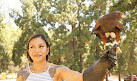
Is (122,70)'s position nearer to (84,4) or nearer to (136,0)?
(84,4)

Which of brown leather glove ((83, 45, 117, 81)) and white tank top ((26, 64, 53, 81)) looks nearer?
brown leather glove ((83, 45, 117, 81))

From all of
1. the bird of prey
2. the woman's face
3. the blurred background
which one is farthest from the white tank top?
the blurred background

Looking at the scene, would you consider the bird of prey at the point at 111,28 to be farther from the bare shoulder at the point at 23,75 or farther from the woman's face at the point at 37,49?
the bare shoulder at the point at 23,75

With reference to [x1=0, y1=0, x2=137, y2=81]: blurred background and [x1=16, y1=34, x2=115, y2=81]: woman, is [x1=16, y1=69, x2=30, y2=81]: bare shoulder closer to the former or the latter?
[x1=16, y1=34, x2=115, y2=81]: woman

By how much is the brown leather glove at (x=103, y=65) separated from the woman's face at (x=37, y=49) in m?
0.55

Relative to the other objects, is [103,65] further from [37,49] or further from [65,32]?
[65,32]

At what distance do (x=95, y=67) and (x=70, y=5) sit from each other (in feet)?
55.2

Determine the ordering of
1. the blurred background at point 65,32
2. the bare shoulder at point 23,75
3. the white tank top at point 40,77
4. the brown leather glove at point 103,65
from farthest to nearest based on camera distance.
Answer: the blurred background at point 65,32 < the bare shoulder at point 23,75 < the white tank top at point 40,77 < the brown leather glove at point 103,65

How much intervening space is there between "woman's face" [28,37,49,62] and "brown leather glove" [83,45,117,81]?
548 mm

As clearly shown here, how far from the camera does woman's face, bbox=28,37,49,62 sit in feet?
5.61

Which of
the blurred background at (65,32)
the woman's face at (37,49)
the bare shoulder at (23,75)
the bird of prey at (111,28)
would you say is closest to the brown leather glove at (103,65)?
the bird of prey at (111,28)

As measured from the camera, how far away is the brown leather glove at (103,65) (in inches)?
53.1

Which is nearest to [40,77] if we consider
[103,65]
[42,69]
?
[42,69]

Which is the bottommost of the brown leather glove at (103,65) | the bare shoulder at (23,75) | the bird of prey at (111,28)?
the bare shoulder at (23,75)
